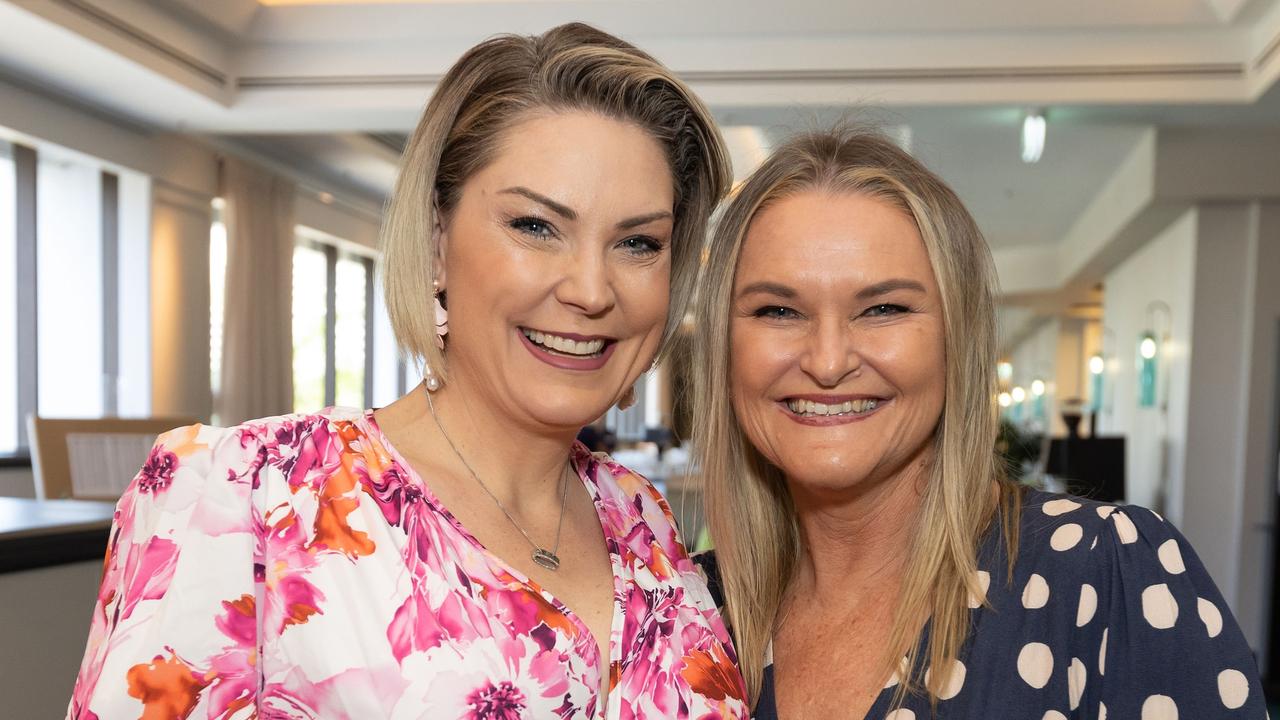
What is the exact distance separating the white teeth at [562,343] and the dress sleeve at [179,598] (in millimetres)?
379

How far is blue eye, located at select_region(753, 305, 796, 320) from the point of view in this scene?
159cm

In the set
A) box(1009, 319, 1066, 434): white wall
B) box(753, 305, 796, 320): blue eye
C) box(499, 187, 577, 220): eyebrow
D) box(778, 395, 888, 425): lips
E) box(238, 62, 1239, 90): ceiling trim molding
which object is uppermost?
box(238, 62, 1239, 90): ceiling trim molding

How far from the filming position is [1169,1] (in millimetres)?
5539

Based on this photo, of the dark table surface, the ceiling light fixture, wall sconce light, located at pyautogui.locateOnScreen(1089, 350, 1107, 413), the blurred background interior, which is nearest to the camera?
the dark table surface

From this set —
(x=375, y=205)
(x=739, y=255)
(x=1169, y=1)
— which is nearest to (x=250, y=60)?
(x=375, y=205)

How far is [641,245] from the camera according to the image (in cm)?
141

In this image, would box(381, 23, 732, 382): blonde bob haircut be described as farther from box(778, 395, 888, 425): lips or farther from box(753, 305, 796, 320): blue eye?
box(778, 395, 888, 425): lips

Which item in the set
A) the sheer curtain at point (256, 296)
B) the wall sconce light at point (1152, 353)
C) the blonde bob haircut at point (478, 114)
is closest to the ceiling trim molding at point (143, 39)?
the sheer curtain at point (256, 296)

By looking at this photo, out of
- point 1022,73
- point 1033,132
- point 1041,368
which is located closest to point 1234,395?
point 1033,132

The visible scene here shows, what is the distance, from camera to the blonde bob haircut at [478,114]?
137 centimetres

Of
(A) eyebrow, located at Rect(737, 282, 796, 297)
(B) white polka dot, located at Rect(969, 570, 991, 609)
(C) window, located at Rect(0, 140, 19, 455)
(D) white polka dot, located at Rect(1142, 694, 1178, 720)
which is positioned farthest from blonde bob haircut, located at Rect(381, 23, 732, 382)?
(C) window, located at Rect(0, 140, 19, 455)

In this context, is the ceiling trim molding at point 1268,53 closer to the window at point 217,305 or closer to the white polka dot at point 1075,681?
the white polka dot at point 1075,681

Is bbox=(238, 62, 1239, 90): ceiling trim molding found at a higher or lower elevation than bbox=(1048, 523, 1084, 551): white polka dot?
higher

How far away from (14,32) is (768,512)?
4.80 meters
